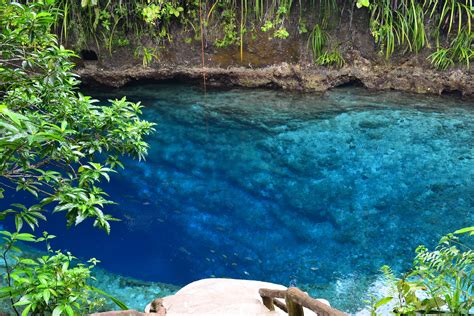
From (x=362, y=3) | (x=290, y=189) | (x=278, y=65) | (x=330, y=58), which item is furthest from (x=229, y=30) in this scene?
(x=290, y=189)

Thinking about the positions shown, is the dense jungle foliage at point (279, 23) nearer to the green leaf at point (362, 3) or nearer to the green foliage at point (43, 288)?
the green leaf at point (362, 3)

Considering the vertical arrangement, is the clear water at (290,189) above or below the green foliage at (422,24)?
below

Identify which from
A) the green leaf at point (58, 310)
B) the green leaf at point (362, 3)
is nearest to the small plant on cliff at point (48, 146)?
the green leaf at point (58, 310)

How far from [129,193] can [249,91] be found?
10.7ft

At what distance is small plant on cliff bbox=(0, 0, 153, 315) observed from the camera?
1.99 meters

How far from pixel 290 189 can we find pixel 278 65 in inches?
121

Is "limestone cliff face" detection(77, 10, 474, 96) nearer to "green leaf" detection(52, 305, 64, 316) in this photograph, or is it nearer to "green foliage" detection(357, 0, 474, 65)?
"green foliage" detection(357, 0, 474, 65)

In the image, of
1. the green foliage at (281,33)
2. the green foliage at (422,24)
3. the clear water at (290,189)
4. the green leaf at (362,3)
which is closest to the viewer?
the clear water at (290,189)

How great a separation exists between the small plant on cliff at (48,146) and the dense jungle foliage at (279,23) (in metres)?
4.91

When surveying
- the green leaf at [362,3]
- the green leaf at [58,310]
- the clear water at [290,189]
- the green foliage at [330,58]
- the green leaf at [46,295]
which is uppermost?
the green leaf at [362,3]

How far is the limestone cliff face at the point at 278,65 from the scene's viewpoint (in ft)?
26.3

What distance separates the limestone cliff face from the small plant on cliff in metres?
5.48

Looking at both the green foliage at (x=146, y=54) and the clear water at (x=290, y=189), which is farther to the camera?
the green foliage at (x=146, y=54)

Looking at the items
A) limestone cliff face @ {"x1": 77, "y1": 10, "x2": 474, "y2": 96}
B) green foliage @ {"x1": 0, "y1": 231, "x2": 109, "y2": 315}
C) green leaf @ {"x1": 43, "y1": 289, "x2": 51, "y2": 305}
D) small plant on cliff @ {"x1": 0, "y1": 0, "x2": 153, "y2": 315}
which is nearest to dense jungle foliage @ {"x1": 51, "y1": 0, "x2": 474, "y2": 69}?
limestone cliff face @ {"x1": 77, "y1": 10, "x2": 474, "y2": 96}
